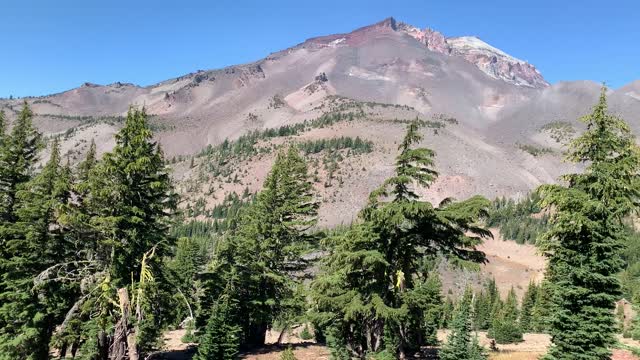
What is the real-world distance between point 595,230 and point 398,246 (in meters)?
7.30

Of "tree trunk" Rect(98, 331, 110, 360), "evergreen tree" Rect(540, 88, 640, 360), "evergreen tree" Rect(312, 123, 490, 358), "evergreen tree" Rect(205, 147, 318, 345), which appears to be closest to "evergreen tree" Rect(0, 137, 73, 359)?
"tree trunk" Rect(98, 331, 110, 360)

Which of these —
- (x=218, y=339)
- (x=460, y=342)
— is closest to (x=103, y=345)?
(x=218, y=339)

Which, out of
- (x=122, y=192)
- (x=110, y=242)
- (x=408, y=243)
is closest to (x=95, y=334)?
(x=110, y=242)

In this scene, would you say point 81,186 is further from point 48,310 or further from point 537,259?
point 537,259

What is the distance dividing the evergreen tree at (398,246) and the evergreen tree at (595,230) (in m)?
3.54

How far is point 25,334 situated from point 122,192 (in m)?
10.4

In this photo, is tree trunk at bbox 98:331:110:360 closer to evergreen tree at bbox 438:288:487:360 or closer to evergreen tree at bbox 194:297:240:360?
evergreen tree at bbox 194:297:240:360

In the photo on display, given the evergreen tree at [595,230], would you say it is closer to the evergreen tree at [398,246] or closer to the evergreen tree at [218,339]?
the evergreen tree at [398,246]

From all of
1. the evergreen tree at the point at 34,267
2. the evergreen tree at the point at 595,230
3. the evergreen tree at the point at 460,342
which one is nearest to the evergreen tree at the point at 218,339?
the evergreen tree at the point at 34,267

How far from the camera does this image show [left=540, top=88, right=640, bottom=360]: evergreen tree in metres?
17.2

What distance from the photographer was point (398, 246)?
1903cm

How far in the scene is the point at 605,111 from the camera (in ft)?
60.1

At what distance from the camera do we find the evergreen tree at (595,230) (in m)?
17.2

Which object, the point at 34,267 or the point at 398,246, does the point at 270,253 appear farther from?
the point at 398,246
